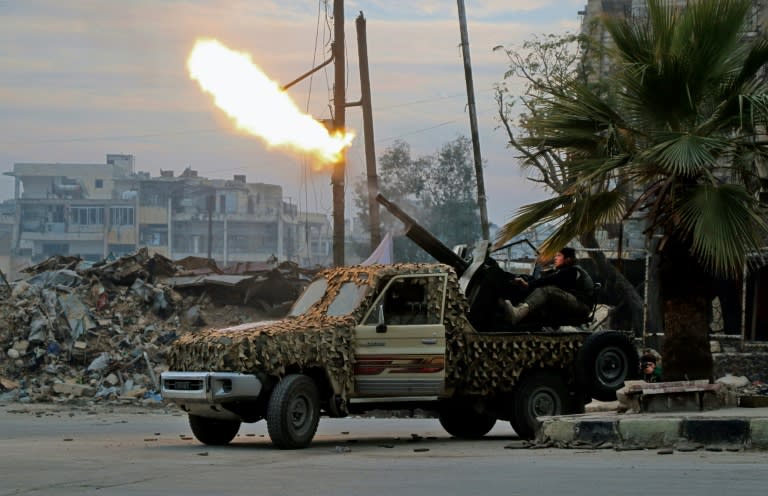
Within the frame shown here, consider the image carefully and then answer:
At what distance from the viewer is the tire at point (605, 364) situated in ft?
54.9

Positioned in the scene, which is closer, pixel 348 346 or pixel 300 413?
pixel 300 413

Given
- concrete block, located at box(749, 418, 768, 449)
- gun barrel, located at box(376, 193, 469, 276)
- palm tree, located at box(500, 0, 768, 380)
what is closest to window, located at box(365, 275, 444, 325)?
gun barrel, located at box(376, 193, 469, 276)

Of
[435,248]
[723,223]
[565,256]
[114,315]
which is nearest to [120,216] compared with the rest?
[114,315]

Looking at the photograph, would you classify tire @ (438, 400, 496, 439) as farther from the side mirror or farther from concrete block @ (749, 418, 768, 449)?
concrete block @ (749, 418, 768, 449)

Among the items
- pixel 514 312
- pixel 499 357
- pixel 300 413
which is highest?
pixel 514 312

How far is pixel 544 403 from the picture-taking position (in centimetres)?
1684

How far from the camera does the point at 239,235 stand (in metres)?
110

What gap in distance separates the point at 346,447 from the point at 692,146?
5.45 metres

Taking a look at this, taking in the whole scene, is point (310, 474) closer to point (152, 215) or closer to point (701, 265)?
point (701, 265)

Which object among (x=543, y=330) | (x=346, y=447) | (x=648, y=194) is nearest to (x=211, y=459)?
(x=346, y=447)

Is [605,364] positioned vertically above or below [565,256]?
below

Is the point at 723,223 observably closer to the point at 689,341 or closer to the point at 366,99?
the point at 689,341

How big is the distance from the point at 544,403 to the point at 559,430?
7.83 ft

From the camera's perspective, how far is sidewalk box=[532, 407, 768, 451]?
43.9 feet
